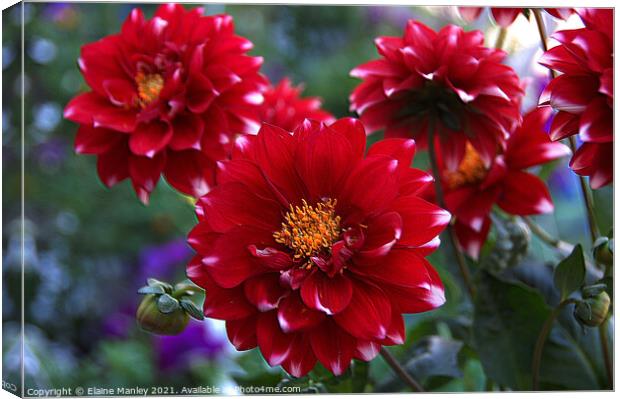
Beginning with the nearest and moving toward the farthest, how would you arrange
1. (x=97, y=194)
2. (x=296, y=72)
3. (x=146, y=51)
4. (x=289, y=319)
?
(x=289, y=319)
(x=146, y=51)
(x=97, y=194)
(x=296, y=72)

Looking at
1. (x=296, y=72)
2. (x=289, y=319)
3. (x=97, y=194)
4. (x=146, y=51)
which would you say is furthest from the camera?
(x=296, y=72)

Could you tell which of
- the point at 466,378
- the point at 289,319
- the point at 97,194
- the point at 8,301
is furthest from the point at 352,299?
the point at 97,194

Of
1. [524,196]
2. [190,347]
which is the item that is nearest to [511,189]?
[524,196]

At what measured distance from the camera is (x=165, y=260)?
0.83 m

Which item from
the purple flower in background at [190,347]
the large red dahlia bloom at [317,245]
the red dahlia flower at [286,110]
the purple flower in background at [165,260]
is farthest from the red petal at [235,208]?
the purple flower in background at [165,260]

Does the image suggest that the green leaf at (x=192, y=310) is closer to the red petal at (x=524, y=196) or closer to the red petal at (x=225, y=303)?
the red petal at (x=225, y=303)

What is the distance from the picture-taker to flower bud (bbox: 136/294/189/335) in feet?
1.16

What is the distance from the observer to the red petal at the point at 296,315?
0.32 meters

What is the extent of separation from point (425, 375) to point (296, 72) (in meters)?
0.60

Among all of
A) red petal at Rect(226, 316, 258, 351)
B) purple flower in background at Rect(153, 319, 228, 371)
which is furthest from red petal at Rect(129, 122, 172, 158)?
purple flower in background at Rect(153, 319, 228, 371)

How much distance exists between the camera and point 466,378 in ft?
1.52

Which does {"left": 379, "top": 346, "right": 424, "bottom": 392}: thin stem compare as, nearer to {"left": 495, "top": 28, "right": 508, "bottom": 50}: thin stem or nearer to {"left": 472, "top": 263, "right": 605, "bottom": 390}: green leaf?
{"left": 472, "top": 263, "right": 605, "bottom": 390}: green leaf

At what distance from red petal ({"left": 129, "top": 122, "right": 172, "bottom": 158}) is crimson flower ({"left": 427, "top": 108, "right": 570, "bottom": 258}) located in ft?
0.56

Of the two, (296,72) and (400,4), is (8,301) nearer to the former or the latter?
(400,4)
